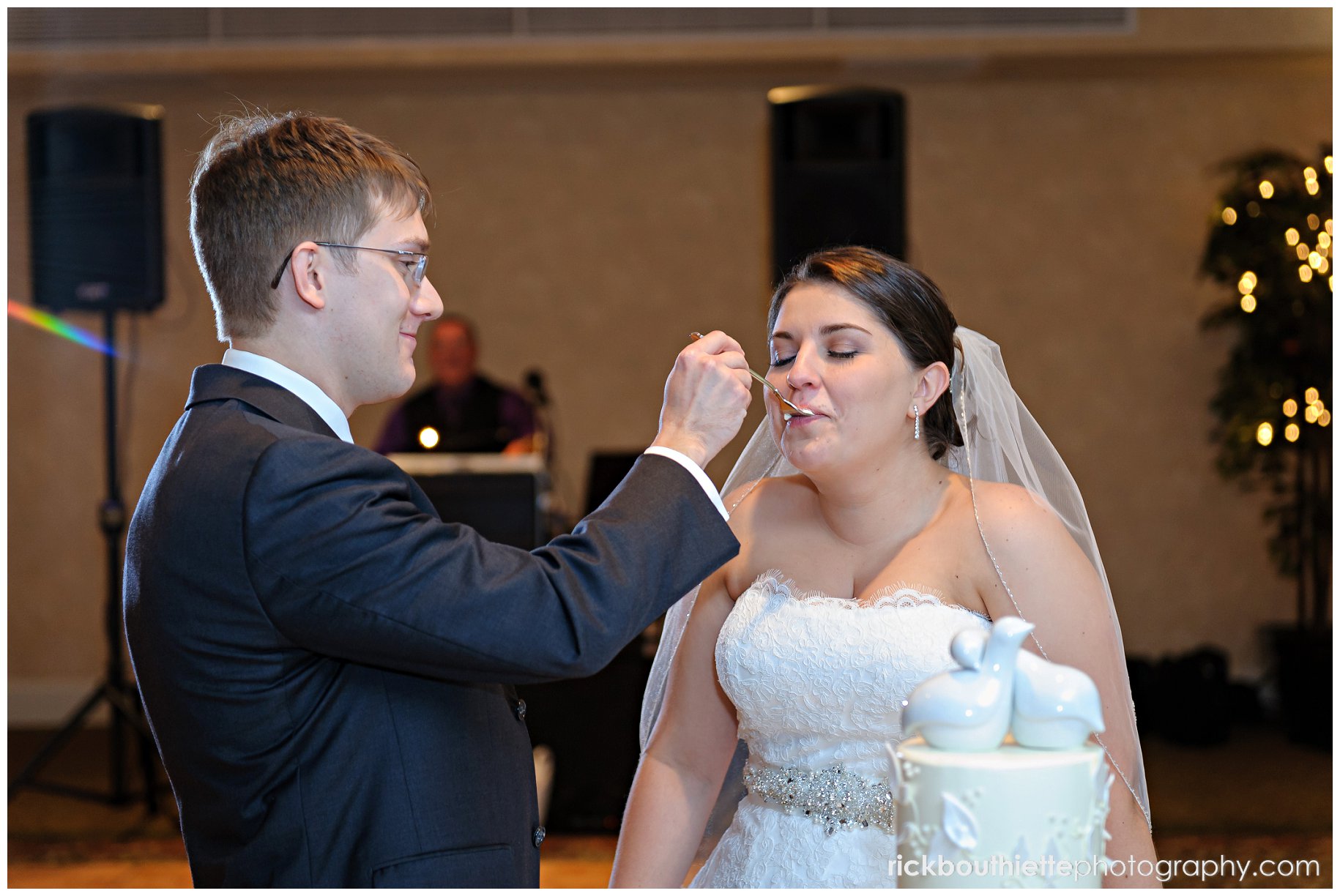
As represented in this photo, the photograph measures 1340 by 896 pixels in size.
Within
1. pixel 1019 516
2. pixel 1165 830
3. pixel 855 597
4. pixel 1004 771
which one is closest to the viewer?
pixel 1004 771

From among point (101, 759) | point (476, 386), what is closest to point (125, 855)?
point (101, 759)

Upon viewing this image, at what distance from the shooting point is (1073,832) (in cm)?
102

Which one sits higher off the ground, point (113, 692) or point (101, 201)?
point (101, 201)

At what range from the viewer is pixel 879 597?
190cm

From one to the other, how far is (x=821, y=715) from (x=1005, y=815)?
904 millimetres

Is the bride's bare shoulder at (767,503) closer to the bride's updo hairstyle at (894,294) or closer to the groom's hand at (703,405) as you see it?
the bride's updo hairstyle at (894,294)

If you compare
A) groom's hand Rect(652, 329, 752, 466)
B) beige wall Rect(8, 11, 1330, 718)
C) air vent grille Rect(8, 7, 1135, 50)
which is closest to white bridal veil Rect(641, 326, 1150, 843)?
groom's hand Rect(652, 329, 752, 466)

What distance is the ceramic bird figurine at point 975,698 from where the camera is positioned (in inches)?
39.7

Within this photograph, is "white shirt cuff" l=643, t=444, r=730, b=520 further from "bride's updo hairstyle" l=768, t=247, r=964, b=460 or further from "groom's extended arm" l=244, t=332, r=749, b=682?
"bride's updo hairstyle" l=768, t=247, r=964, b=460

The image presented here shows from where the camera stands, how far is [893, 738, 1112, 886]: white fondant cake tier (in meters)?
1.00

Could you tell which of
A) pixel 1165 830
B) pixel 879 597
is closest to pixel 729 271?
pixel 1165 830

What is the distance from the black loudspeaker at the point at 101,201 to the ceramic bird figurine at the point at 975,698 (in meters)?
4.06

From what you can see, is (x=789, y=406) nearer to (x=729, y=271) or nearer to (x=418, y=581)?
(x=418, y=581)

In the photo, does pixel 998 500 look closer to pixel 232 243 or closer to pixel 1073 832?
pixel 1073 832
